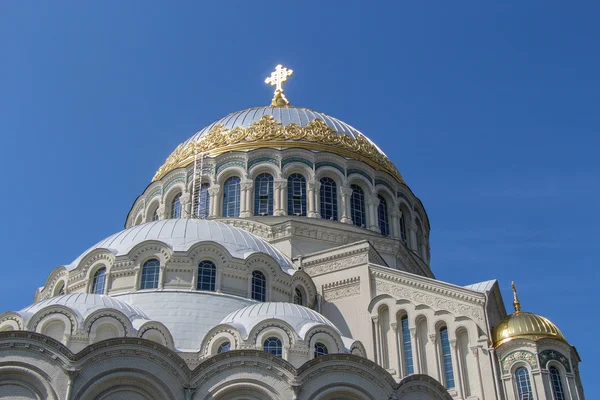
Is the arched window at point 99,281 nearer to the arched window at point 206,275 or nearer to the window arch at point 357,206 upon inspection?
the arched window at point 206,275

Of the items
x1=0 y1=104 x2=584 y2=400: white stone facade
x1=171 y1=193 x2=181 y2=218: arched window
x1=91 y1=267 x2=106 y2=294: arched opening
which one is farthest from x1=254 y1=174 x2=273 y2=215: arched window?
x1=91 y1=267 x2=106 y2=294: arched opening

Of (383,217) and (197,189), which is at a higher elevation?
(197,189)

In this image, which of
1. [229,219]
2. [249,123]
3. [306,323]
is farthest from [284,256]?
[249,123]

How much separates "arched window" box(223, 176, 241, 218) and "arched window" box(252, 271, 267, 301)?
6906 mm

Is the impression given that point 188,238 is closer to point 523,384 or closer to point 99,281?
point 99,281

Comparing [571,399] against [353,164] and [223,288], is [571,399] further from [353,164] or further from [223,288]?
[353,164]

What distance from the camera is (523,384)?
2338 centimetres

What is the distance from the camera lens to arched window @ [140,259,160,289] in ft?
81.8

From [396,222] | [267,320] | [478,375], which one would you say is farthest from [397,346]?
[396,222]

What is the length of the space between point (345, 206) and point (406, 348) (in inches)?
340

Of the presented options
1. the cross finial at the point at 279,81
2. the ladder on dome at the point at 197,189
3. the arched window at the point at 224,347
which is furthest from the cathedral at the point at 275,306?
the cross finial at the point at 279,81

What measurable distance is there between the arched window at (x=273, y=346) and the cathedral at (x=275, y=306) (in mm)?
37

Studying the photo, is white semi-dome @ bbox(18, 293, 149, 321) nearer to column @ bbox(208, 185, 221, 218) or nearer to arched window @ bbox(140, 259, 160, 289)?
arched window @ bbox(140, 259, 160, 289)

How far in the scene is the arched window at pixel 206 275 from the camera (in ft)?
81.9
